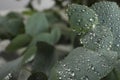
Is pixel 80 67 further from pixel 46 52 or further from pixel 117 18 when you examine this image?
pixel 46 52

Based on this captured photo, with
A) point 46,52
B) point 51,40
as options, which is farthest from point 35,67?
point 51,40

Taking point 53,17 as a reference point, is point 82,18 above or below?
above

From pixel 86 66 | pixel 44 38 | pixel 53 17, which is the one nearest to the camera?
pixel 86 66

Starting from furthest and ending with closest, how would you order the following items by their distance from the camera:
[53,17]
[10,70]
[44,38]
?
1. [53,17]
2. [44,38]
3. [10,70]

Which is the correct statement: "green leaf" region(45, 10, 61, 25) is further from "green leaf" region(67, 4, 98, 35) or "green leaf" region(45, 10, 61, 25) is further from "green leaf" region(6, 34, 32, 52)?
"green leaf" region(67, 4, 98, 35)

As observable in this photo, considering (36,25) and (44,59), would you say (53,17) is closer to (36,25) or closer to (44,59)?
(36,25)

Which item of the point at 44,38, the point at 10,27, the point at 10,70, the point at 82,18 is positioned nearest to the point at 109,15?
the point at 82,18
